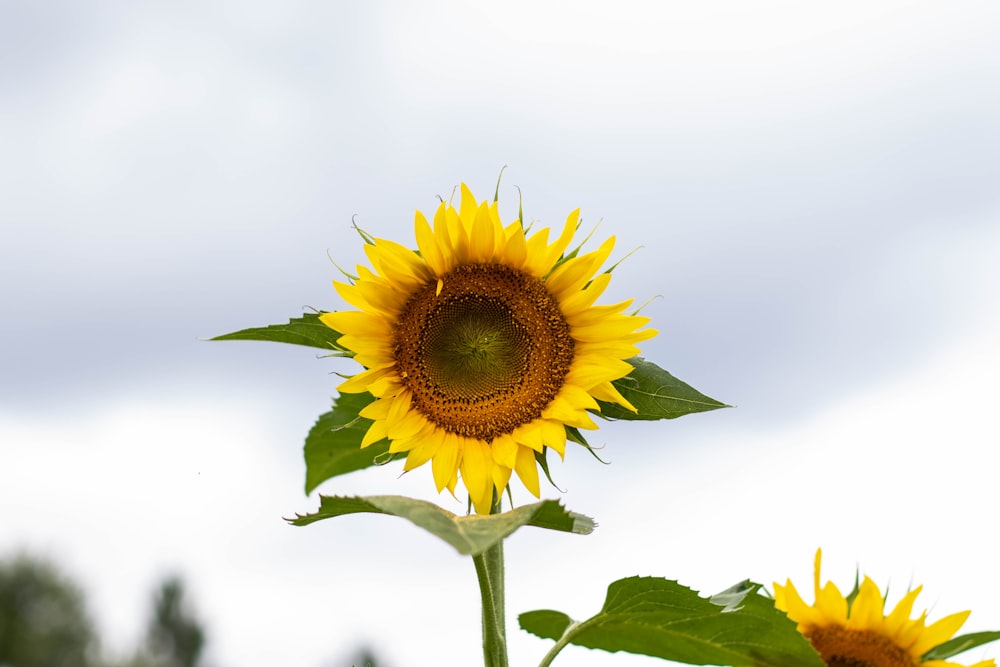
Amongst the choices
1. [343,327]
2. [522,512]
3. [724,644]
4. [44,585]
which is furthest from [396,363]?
[44,585]

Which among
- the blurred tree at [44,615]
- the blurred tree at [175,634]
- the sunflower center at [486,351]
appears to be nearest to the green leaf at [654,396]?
the sunflower center at [486,351]

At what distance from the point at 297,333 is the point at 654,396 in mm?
863

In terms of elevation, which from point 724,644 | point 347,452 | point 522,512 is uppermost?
point 347,452

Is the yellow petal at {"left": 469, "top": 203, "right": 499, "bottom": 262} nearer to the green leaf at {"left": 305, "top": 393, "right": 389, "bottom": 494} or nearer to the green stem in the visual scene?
the green leaf at {"left": 305, "top": 393, "right": 389, "bottom": 494}

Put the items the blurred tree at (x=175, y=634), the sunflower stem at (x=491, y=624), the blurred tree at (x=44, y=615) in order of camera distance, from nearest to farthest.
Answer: the sunflower stem at (x=491, y=624) < the blurred tree at (x=44, y=615) < the blurred tree at (x=175, y=634)

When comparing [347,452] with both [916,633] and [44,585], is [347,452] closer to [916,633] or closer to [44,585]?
[916,633]

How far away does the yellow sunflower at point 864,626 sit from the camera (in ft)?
8.52

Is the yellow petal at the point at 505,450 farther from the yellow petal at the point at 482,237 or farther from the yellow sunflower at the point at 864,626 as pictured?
the yellow sunflower at the point at 864,626

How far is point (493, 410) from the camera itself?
2662mm

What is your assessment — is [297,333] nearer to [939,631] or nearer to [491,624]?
[491,624]

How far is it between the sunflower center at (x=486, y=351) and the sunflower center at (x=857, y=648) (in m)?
0.95

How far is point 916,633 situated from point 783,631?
673mm

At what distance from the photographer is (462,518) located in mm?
1940

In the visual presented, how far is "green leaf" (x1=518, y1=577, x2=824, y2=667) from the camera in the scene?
2158 mm
